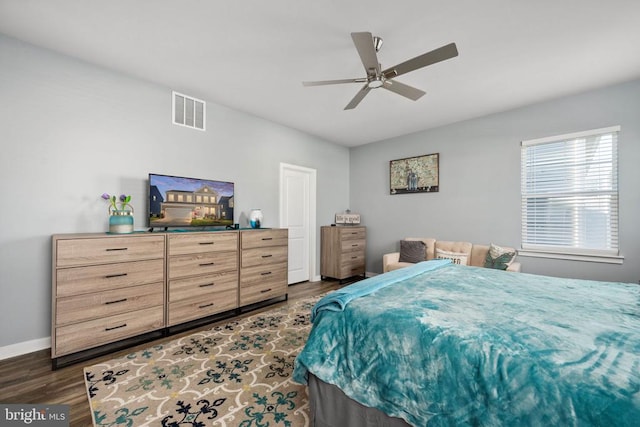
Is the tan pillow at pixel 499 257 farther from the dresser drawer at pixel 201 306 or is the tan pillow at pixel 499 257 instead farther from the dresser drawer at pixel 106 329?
the dresser drawer at pixel 106 329

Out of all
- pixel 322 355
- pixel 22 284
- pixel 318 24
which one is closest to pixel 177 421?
pixel 322 355

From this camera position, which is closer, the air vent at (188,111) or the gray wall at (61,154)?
the gray wall at (61,154)

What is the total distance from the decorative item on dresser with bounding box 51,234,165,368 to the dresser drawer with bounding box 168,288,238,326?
14 centimetres

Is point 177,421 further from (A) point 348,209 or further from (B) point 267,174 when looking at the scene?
(A) point 348,209

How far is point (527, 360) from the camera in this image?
1019mm

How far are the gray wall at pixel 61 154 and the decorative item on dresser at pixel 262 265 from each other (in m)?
1.08

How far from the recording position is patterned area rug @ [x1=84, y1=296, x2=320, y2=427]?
5.41 ft

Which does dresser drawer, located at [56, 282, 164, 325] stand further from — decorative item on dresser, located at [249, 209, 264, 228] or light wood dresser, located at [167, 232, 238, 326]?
decorative item on dresser, located at [249, 209, 264, 228]

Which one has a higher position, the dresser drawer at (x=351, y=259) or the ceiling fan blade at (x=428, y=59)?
the ceiling fan blade at (x=428, y=59)

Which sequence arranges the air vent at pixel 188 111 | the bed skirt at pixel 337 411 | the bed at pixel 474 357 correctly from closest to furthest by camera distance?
the bed at pixel 474 357
the bed skirt at pixel 337 411
the air vent at pixel 188 111

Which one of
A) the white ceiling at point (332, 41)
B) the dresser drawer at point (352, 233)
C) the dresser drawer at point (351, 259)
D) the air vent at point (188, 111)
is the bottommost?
the dresser drawer at point (351, 259)

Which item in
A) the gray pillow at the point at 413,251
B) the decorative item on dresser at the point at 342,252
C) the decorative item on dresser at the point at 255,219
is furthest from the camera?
the decorative item on dresser at the point at 342,252

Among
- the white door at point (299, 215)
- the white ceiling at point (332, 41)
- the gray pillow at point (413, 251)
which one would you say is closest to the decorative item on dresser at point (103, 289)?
the white ceiling at point (332, 41)

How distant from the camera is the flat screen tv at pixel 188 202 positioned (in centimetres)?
303
